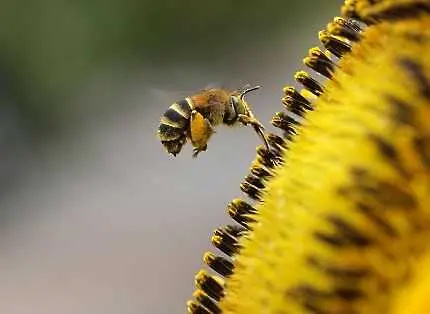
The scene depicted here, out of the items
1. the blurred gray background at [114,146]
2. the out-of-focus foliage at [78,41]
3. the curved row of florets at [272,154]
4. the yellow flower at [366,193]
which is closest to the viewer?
the yellow flower at [366,193]

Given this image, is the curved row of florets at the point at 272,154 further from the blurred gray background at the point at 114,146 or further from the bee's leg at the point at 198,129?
the blurred gray background at the point at 114,146

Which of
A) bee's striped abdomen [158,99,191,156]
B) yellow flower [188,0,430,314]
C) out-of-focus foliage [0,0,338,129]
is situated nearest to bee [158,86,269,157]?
bee's striped abdomen [158,99,191,156]

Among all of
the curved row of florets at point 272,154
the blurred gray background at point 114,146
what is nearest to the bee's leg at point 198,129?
the curved row of florets at point 272,154

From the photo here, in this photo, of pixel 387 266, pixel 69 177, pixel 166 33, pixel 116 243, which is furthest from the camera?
pixel 166 33

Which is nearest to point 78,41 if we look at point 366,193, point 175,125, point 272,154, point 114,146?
point 114,146

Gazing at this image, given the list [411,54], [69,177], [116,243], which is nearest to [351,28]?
[411,54]

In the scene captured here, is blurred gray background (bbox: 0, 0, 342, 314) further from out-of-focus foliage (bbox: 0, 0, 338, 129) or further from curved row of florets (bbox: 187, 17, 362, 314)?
curved row of florets (bbox: 187, 17, 362, 314)

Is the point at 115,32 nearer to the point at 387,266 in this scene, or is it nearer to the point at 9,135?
the point at 9,135
